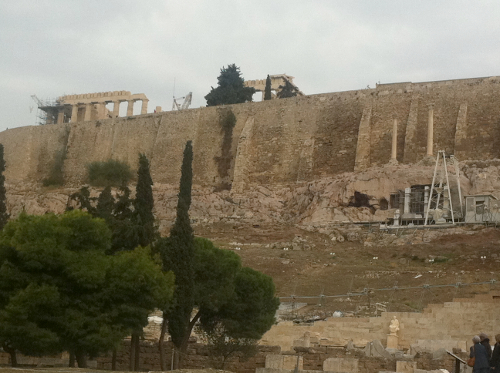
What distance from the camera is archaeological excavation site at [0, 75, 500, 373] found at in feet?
62.5

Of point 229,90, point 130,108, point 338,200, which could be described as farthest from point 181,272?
point 130,108

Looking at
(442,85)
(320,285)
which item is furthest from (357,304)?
(442,85)

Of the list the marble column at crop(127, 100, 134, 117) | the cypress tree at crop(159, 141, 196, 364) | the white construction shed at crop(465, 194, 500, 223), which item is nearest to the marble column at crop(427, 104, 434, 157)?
the white construction shed at crop(465, 194, 500, 223)

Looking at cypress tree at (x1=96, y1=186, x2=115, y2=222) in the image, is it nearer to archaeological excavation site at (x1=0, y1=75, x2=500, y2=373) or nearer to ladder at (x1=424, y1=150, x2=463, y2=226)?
Result: archaeological excavation site at (x1=0, y1=75, x2=500, y2=373)

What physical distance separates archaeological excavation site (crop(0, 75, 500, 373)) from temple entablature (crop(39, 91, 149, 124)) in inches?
34.7

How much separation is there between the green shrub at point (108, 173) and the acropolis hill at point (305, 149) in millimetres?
1665

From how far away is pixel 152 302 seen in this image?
50.1ft

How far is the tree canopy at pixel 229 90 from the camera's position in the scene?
55625mm

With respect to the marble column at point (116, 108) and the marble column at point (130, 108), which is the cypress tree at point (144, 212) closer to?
the marble column at point (130, 108)

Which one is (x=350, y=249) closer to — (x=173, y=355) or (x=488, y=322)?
(x=488, y=322)

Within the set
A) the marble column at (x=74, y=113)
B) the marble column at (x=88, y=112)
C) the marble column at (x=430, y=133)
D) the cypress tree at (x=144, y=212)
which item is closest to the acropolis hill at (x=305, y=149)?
the marble column at (x=430, y=133)

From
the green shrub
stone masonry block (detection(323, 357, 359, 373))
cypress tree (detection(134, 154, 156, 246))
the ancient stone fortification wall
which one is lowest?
stone masonry block (detection(323, 357, 359, 373))

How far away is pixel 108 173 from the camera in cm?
4966

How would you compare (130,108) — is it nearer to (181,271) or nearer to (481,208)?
(481,208)
